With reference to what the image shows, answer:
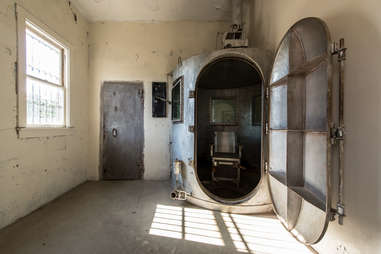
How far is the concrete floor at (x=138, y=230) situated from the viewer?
1478 millimetres

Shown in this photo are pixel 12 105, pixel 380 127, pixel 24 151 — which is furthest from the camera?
pixel 24 151

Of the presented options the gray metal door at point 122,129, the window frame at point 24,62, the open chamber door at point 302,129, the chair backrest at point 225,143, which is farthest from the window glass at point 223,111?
the window frame at point 24,62

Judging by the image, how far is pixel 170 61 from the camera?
330 centimetres

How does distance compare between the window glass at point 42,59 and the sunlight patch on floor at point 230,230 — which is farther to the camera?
the window glass at point 42,59

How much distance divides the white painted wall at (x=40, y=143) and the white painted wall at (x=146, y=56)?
0.55 feet

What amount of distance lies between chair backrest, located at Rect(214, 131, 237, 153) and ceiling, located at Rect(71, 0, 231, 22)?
2.19 m

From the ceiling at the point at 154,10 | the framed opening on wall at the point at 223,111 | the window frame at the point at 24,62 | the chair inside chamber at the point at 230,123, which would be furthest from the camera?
the framed opening on wall at the point at 223,111

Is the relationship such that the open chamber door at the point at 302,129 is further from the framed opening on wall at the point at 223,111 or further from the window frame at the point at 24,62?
the window frame at the point at 24,62

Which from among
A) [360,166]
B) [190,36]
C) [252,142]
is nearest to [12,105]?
[190,36]

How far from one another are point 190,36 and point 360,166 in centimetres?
319

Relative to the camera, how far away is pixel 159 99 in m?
3.29

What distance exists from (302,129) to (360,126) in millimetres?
423

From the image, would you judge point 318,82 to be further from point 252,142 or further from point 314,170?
point 252,142

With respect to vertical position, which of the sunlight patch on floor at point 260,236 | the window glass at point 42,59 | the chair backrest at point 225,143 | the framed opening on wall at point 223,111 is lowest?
the sunlight patch on floor at point 260,236
